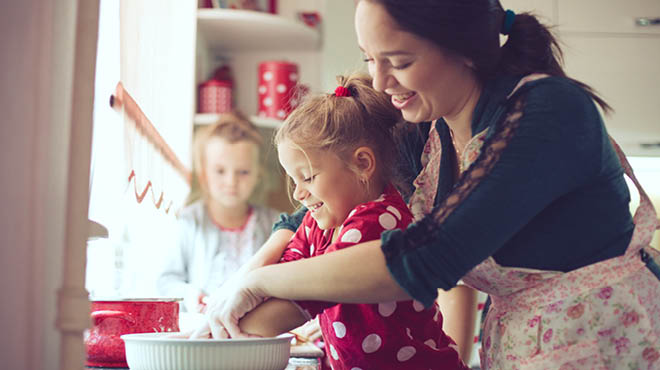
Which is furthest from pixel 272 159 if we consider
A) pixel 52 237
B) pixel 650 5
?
pixel 52 237

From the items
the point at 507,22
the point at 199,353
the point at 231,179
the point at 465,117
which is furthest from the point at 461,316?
the point at 231,179

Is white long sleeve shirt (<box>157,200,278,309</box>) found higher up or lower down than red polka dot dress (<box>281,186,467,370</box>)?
lower down

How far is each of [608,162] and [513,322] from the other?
24 cm

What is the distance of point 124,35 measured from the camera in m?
1.21

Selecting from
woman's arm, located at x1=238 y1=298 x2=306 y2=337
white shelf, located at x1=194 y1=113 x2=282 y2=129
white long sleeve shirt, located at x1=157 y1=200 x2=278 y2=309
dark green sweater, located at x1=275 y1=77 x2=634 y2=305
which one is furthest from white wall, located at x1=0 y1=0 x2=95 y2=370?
white shelf, located at x1=194 y1=113 x2=282 y2=129

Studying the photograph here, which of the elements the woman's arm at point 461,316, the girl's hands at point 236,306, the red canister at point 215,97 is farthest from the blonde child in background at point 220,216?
the girl's hands at point 236,306

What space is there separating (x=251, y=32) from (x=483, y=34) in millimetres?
2270

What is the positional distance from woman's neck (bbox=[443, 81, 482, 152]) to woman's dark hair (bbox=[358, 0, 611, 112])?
0.08 ft

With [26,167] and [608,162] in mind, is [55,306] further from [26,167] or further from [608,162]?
[608,162]

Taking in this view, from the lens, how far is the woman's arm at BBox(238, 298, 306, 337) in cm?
82

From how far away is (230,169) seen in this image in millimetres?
2846

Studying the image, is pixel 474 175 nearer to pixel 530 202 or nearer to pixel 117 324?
pixel 530 202

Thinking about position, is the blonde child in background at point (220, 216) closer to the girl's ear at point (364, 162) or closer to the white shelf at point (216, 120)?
the white shelf at point (216, 120)

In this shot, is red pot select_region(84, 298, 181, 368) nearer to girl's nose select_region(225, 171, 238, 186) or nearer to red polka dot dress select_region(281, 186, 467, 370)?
red polka dot dress select_region(281, 186, 467, 370)
